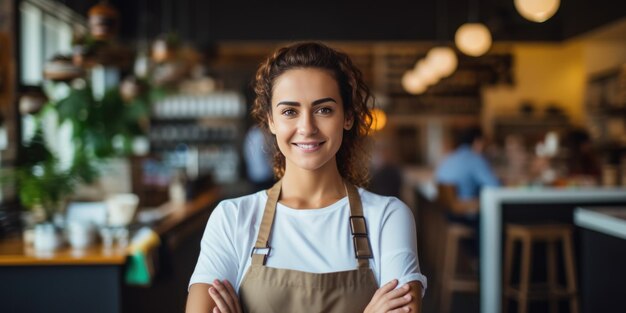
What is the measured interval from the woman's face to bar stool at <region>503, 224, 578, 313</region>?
11.2 feet

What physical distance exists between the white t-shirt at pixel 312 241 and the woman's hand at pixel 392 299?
41 millimetres

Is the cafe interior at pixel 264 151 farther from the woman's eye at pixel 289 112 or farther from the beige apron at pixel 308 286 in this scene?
the beige apron at pixel 308 286

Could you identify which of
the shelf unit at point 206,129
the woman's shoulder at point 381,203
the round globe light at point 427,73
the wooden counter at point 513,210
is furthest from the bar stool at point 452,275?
the shelf unit at point 206,129

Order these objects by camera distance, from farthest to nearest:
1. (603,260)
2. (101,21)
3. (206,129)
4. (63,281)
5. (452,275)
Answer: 1. (206,129)
2. (452,275)
3. (101,21)
4. (603,260)
5. (63,281)

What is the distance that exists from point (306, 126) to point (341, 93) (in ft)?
0.53

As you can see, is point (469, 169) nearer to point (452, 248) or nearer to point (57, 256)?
Result: point (452, 248)

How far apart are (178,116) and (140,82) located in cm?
482

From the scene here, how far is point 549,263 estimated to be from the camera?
4.74 m

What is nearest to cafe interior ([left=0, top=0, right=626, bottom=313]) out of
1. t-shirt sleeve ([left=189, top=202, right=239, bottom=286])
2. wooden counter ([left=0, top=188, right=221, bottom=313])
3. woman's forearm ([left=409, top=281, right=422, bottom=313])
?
wooden counter ([left=0, top=188, right=221, bottom=313])

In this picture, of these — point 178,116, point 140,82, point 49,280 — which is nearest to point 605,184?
point 140,82

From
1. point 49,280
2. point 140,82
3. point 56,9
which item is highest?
point 56,9

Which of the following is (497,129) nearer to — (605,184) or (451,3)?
(451,3)

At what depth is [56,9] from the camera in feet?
20.7

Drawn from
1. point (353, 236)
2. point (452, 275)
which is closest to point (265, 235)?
point (353, 236)
